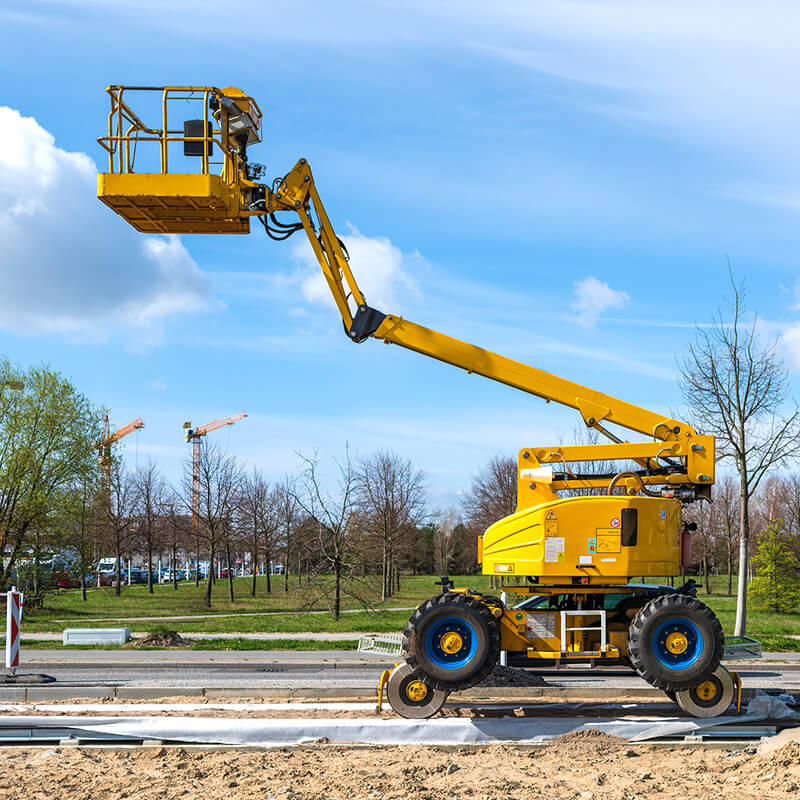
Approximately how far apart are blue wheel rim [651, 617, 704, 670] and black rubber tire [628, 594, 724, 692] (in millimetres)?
45

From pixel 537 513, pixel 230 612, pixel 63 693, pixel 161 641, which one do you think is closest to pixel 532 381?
pixel 537 513

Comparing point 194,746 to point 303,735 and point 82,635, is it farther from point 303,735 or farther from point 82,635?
point 82,635

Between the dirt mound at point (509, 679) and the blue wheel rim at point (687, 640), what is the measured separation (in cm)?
353

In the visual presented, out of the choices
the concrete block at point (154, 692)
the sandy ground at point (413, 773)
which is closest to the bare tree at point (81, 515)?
the concrete block at point (154, 692)

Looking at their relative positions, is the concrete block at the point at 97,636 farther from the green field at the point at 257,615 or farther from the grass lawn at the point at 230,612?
the grass lawn at the point at 230,612

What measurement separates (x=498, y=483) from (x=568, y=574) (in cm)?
4285

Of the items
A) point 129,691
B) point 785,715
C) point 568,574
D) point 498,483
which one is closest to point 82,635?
point 129,691

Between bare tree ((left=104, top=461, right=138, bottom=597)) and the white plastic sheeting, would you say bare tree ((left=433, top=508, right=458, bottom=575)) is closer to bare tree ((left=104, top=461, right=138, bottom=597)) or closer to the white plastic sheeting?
bare tree ((left=104, top=461, right=138, bottom=597))

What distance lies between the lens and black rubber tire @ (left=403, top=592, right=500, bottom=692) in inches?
405

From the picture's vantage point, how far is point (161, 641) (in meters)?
21.7

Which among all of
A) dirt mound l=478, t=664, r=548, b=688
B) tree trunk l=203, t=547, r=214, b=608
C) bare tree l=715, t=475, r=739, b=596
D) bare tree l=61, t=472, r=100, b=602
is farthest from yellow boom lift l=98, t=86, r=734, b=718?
bare tree l=715, t=475, r=739, b=596

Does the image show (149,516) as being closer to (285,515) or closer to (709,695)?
(285,515)

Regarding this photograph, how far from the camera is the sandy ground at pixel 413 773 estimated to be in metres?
8.11

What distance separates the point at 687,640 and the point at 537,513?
229cm
